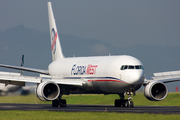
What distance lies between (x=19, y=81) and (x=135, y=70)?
427 inches

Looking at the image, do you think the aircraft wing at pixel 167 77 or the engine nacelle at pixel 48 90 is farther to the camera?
the aircraft wing at pixel 167 77

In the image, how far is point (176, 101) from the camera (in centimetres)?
4591

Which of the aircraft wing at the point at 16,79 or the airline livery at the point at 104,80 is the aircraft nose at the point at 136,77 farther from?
the aircraft wing at the point at 16,79

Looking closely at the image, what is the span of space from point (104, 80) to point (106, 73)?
630 mm

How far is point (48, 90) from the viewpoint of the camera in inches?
1378

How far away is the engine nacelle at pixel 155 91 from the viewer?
33688 mm

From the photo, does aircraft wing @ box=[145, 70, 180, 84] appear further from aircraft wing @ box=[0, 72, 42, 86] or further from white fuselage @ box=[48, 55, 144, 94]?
aircraft wing @ box=[0, 72, 42, 86]

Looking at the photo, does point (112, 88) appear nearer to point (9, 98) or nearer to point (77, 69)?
point (77, 69)

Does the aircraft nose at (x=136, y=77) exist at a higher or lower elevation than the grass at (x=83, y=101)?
higher

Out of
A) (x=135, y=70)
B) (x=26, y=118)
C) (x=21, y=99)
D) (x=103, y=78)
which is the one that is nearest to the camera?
(x=26, y=118)

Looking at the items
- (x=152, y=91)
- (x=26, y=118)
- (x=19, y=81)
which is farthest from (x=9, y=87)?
(x=26, y=118)

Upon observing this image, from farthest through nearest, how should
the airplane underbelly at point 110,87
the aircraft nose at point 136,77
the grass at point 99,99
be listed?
the grass at point 99,99
the airplane underbelly at point 110,87
the aircraft nose at point 136,77

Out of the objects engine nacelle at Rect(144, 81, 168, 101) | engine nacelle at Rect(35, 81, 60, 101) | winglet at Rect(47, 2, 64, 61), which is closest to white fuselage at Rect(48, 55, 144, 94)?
engine nacelle at Rect(144, 81, 168, 101)

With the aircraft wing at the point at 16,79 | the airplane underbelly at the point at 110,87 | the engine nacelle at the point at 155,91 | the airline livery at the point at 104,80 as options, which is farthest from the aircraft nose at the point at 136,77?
the aircraft wing at the point at 16,79
